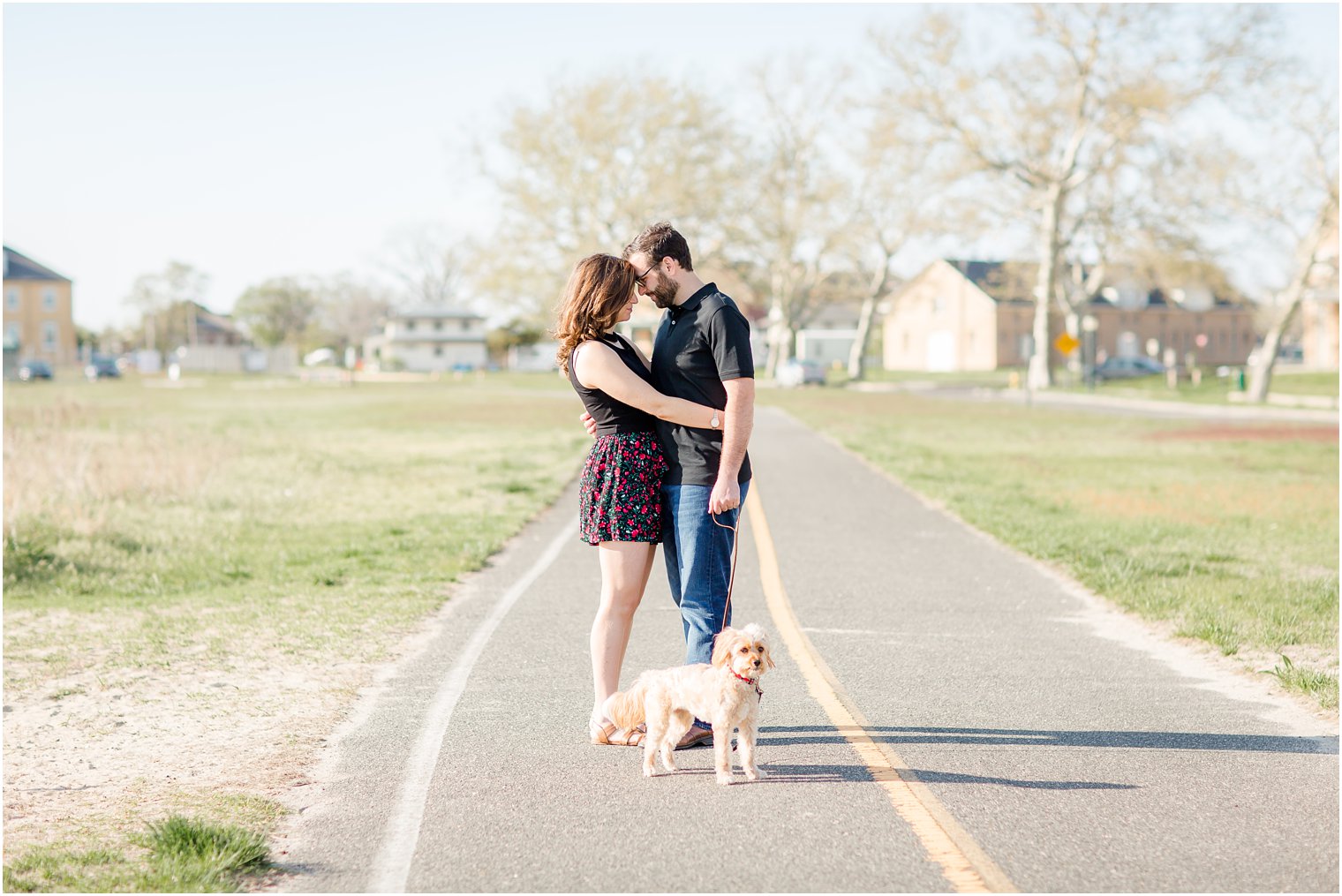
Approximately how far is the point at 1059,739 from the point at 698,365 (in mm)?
2322

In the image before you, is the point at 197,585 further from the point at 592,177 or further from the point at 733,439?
the point at 592,177

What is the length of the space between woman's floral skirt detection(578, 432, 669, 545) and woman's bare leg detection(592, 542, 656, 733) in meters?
0.08

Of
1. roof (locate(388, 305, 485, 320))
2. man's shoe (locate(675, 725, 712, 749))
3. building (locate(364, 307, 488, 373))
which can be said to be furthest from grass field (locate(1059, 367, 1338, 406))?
roof (locate(388, 305, 485, 320))

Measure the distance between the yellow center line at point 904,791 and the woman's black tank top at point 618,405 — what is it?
1.66 m

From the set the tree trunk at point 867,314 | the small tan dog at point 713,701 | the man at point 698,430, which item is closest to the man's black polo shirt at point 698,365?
the man at point 698,430

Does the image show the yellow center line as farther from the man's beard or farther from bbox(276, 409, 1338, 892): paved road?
the man's beard

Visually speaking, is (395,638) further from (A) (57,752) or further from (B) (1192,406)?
(B) (1192,406)

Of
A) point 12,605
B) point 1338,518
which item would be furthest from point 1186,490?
point 12,605

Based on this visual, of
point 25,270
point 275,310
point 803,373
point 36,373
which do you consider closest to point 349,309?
point 275,310

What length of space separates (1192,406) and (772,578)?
37.7 m

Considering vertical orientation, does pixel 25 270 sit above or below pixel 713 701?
above

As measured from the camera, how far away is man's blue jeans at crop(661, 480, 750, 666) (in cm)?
557

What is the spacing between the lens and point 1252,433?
3111cm

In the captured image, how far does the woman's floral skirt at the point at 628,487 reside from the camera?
5.64 meters
